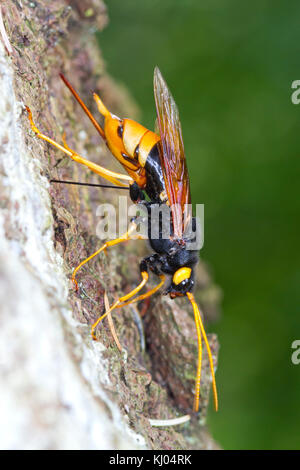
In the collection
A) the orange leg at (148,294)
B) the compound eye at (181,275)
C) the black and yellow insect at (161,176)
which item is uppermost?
the black and yellow insect at (161,176)

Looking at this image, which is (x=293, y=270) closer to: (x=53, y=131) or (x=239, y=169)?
(x=239, y=169)

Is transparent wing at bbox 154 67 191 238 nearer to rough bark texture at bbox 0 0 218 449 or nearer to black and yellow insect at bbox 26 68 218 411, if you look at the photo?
black and yellow insect at bbox 26 68 218 411

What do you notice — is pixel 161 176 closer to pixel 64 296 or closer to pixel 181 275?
pixel 181 275

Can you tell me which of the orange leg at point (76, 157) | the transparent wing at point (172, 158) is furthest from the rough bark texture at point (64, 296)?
the transparent wing at point (172, 158)

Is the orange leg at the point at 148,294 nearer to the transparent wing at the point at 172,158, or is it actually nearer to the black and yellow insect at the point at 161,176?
the black and yellow insect at the point at 161,176

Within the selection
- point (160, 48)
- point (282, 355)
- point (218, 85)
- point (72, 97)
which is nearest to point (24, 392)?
point (72, 97)

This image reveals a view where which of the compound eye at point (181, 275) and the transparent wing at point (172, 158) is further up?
the transparent wing at point (172, 158)

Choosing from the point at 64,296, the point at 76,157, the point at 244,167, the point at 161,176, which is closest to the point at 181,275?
the point at 161,176

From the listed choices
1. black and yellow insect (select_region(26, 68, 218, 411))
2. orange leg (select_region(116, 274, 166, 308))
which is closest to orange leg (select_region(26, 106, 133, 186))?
black and yellow insect (select_region(26, 68, 218, 411))
